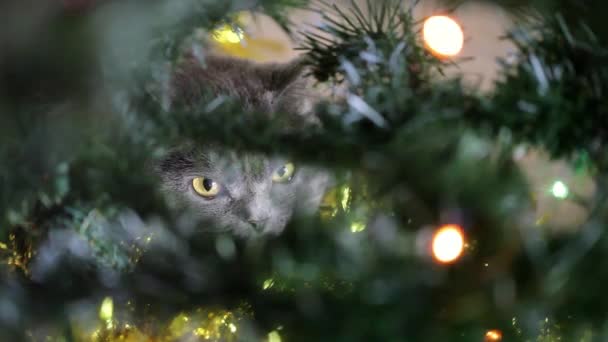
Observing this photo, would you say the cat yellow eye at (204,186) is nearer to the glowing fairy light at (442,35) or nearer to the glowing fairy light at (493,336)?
the glowing fairy light at (442,35)

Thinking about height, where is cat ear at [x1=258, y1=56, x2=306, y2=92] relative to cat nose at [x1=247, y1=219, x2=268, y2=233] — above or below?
above

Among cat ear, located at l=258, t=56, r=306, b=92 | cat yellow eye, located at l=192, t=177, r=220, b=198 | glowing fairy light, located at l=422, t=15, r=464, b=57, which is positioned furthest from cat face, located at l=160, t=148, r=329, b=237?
glowing fairy light, located at l=422, t=15, r=464, b=57

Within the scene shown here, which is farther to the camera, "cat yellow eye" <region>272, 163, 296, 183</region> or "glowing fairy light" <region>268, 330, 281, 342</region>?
"cat yellow eye" <region>272, 163, 296, 183</region>

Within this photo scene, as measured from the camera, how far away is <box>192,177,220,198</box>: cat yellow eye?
83 centimetres

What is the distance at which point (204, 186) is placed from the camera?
2.75 feet

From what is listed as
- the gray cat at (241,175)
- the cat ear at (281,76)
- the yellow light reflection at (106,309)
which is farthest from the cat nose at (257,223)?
the yellow light reflection at (106,309)

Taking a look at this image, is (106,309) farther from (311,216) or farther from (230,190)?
(230,190)

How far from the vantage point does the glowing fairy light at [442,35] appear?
57 cm

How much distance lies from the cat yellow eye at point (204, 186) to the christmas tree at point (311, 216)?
38cm

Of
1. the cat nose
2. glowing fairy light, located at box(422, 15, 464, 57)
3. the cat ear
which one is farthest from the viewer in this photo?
the cat ear

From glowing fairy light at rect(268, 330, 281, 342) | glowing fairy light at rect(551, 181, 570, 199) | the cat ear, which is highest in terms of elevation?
the cat ear

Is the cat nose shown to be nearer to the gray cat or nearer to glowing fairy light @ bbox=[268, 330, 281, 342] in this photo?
the gray cat

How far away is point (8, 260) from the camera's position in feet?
1.41

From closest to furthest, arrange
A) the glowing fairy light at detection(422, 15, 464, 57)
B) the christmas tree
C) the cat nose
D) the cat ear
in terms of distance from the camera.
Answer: the christmas tree < the glowing fairy light at detection(422, 15, 464, 57) < the cat nose < the cat ear
